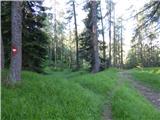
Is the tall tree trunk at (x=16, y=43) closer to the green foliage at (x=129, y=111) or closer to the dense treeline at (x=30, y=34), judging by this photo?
the green foliage at (x=129, y=111)

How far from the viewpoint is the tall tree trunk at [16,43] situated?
31.8ft

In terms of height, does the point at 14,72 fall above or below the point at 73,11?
below

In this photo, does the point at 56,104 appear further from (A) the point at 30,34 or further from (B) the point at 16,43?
(A) the point at 30,34

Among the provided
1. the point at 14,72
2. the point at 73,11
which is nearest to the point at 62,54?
the point at 73,11

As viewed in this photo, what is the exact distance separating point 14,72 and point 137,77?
14686 mm

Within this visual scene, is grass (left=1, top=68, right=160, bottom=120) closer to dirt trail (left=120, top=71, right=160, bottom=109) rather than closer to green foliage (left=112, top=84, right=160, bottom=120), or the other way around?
green foliage (left=112, top=84, right=160, bottom=120)

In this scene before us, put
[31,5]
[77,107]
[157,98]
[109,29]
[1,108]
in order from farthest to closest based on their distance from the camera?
[109,29] → [31,5] → [157,98] → [77,107] → [1,108]

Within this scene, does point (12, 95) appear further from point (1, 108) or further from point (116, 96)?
point (116, 96)

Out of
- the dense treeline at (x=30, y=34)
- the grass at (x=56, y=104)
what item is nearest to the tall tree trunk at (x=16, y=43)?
the grass at (x=56, y=104)

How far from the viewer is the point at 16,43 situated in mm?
9742

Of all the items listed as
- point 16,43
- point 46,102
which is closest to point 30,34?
point 16,43

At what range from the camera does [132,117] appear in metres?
9.75

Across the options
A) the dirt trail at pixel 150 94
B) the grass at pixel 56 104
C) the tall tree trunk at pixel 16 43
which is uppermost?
the tall tree trunk at pixel 16 43

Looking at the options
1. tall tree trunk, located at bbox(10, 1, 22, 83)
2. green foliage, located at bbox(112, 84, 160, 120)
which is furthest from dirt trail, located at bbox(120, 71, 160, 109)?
tall tree trunk, located at bbox(10, 1, 22, 83)
